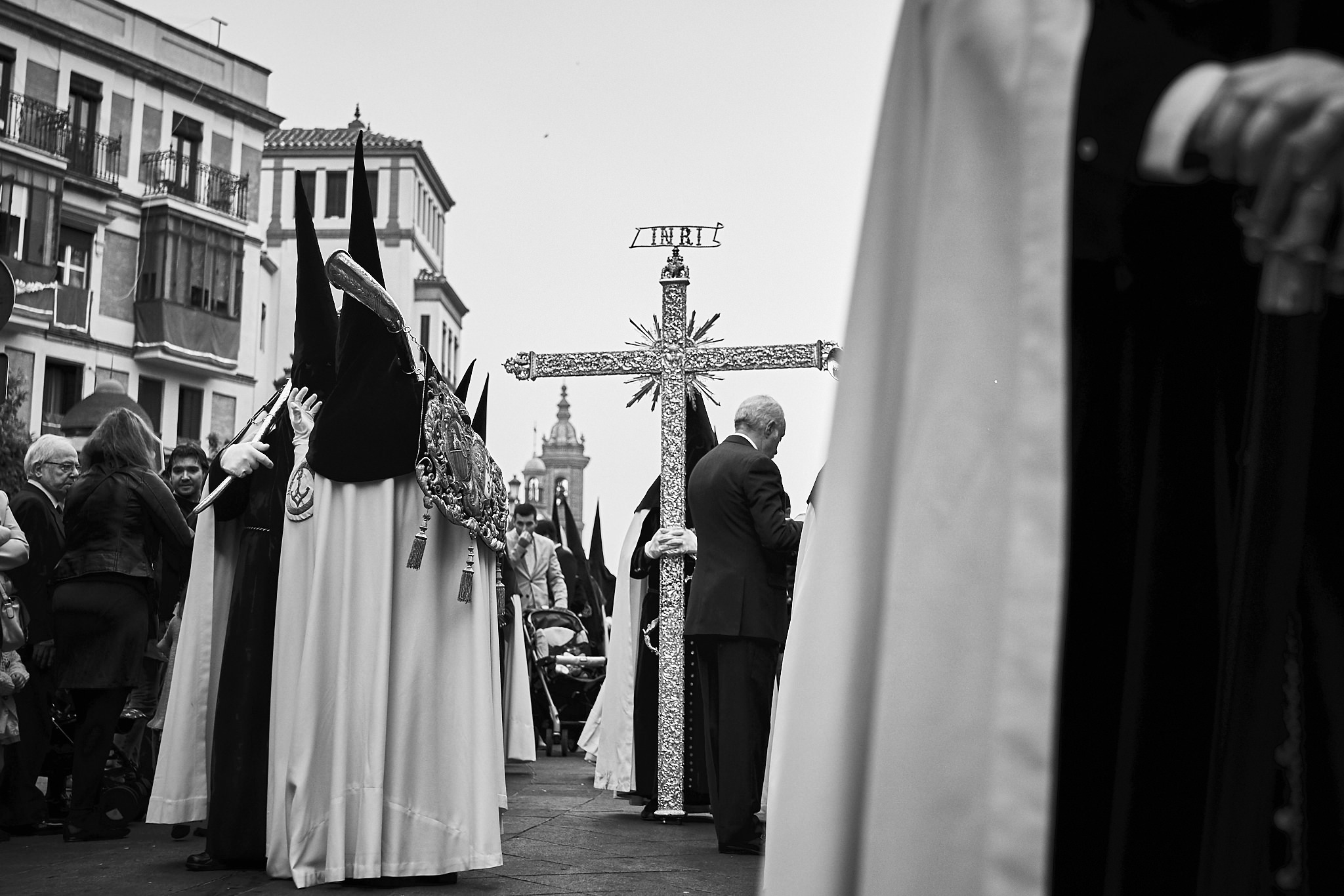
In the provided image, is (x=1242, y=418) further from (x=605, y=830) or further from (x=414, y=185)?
(x=414, y=185)

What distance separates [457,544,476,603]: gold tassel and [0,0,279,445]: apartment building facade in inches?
1203

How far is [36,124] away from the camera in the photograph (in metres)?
36.2

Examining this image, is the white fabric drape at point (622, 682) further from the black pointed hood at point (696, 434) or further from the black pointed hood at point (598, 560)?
the black pointed hood at point (598, 560)

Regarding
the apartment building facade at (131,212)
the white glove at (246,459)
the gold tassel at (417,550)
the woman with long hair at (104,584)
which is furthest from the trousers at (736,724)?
the apartment building facade at (131,212)

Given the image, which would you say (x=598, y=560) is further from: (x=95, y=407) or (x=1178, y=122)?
(x=1178, y=122)

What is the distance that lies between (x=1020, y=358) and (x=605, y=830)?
656 cm

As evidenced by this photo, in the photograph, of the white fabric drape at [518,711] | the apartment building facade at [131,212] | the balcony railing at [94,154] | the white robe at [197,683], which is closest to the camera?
the white robe at [197,683]

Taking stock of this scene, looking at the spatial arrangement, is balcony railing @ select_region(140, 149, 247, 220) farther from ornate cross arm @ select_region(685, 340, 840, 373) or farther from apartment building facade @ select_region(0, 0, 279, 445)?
ornate cross arm @ select_region(685, 340, 840, 373)

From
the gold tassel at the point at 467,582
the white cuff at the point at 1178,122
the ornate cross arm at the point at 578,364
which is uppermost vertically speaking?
the white cuff at the point at 1178,122

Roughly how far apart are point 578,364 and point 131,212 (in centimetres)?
3542

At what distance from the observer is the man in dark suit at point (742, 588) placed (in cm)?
718

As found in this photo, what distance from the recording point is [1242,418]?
5.70 ft

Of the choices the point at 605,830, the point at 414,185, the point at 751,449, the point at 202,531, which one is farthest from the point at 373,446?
the point at 414,185

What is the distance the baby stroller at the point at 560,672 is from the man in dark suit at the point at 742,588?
620 centimetres
